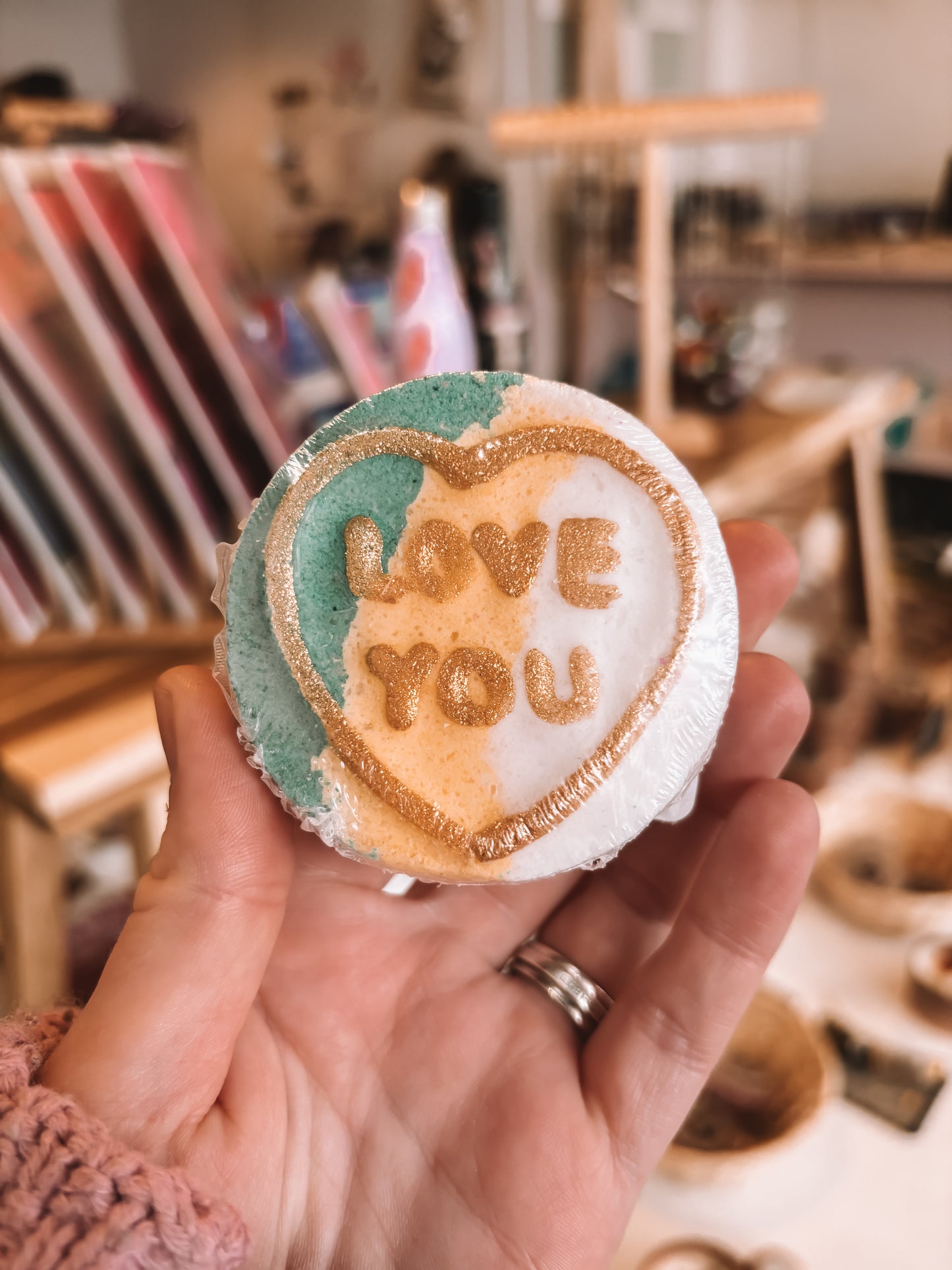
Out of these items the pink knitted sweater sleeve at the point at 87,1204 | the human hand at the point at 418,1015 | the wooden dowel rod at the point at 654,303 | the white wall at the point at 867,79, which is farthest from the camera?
the white wall at the point at 867,79

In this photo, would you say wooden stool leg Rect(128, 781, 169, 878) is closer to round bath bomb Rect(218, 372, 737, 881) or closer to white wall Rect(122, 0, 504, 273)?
round bath bomb Rect(218, 372, 737, 881)

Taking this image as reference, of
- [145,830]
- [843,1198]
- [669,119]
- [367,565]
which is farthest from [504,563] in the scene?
[669,119]

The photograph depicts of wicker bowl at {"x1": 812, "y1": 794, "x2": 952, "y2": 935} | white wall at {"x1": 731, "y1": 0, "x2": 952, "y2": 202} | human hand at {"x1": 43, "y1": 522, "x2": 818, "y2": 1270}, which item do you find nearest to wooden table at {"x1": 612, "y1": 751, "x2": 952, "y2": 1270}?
wicker bowl at {"x1": 812, "y1": 794, "x2": 952, "y2": 935}

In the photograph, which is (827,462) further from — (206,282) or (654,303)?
(206,282)

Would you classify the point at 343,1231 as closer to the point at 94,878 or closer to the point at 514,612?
the point at 514,612

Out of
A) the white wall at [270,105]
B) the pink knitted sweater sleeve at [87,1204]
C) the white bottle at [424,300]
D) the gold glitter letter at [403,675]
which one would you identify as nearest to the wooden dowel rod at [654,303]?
the white bottle at [424,300]

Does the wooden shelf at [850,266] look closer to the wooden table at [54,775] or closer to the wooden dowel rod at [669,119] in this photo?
the wooden dowel rod at [669,119]

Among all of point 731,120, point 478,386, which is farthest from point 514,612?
point 731,120
